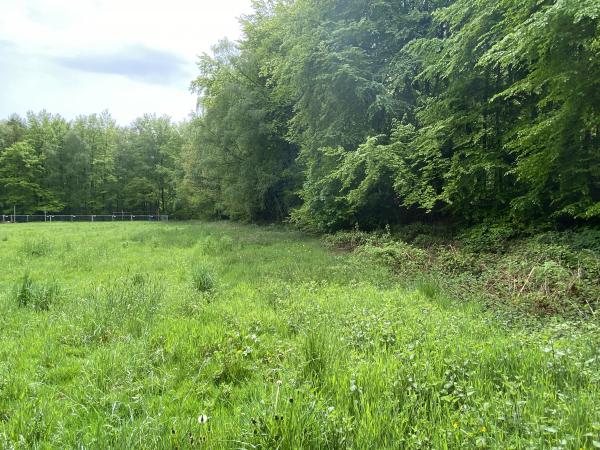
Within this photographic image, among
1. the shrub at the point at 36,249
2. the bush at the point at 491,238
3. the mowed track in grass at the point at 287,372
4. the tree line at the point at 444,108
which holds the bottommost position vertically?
the mowed track in grass at the point at 287,372

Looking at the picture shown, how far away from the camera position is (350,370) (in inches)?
118

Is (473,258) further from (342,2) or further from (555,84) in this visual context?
(342,2)

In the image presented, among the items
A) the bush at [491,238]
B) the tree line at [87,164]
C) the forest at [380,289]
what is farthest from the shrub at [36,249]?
the tree line at [87,164]

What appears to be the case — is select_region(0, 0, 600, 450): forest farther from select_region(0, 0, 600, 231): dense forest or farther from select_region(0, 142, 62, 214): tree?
select_region(0, 142, 62, 214): tree

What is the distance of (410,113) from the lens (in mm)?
14070

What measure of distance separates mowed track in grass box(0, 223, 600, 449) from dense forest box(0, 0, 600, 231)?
531 cm

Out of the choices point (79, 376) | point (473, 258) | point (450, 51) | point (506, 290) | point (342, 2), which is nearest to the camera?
point (79, 376)

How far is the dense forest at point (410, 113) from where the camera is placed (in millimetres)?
7562

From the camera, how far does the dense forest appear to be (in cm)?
756

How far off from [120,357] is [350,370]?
2382mm

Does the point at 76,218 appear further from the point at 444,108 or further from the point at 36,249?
the point at 444,108

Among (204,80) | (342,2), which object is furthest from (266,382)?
(204,80)

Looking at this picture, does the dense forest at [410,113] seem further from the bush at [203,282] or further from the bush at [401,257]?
the bush at [203,282]

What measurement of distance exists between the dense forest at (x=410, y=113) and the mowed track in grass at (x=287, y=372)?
531 cm
